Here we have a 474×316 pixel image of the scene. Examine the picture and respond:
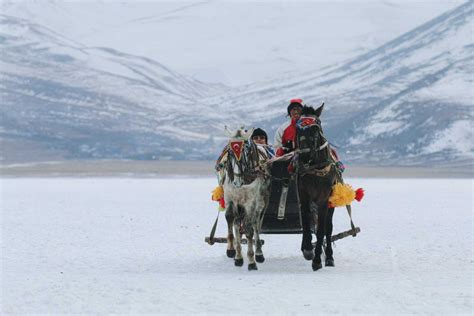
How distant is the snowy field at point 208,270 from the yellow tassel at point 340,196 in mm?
1167

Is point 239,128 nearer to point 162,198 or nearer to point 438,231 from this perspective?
point 438,231

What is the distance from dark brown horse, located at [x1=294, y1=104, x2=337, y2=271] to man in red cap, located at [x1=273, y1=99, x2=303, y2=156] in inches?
40.2

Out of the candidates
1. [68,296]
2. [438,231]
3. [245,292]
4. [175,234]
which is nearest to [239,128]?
[245,292]

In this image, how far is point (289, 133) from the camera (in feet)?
51.1

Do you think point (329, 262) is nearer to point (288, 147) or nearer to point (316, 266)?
point (316, 266)

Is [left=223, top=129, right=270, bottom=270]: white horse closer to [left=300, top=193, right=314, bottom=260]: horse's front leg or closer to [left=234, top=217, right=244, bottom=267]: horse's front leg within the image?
[left=234, top=217, right=244, bottom=267]: horse's front leg

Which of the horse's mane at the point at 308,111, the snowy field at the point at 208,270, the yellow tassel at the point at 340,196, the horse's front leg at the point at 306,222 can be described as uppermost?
the horse's mane at the point at 308,111

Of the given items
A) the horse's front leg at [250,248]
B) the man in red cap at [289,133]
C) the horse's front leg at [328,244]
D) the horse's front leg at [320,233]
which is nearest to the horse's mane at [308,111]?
the man in red cap at [289,133]

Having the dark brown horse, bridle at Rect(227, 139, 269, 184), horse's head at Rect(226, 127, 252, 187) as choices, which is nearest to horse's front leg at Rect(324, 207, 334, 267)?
the dark brown horse

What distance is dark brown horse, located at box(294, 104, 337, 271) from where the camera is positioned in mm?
14102

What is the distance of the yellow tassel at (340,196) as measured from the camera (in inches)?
579

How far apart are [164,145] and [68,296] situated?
→ 188117mm

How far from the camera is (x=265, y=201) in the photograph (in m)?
15.0

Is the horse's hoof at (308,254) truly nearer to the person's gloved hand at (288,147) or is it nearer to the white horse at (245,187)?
the white horse at (245,187)
